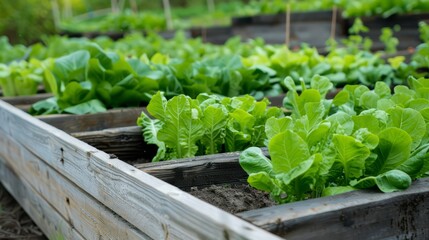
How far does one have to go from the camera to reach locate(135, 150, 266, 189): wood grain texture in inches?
81.4

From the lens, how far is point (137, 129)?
2727 millimetres

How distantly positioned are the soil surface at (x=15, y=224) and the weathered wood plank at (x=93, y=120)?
2.44ft

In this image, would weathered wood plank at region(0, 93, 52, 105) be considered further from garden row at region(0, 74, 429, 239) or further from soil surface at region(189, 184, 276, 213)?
soil surface at region(189, 184, 276, 213)

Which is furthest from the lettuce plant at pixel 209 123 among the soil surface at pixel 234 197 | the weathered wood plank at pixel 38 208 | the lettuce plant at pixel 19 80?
the lettuce plant at pixel 19 80

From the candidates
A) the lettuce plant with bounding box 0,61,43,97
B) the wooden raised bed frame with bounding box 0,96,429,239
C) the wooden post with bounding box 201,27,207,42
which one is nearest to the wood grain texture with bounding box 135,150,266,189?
the wooden raised bed frame with bounding box 0,96,429,239

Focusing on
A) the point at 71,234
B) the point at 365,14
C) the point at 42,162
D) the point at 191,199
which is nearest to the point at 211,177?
the point at 191,199

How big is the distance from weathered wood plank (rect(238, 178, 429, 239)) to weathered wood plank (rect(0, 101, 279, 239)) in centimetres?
13

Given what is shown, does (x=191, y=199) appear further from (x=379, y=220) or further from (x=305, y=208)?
(x=379, y=220)

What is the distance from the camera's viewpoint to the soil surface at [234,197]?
1.90 meters

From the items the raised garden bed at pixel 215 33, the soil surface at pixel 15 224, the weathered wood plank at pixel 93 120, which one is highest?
the weathered wood plank at pixel 93 120

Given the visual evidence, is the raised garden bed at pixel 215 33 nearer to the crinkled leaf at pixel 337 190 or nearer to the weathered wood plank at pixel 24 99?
the weathered wood plank at pixel 24 99

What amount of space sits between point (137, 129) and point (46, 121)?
65cm

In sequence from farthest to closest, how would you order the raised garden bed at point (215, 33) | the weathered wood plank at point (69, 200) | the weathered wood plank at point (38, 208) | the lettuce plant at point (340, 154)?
the raised garden bed at point (215, 33), the weathered wood plank at point (38, 208), the weathered wood plank at point (69, 200), the lettuce plant at point (340, 154)

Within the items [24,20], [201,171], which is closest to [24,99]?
[201,171]
